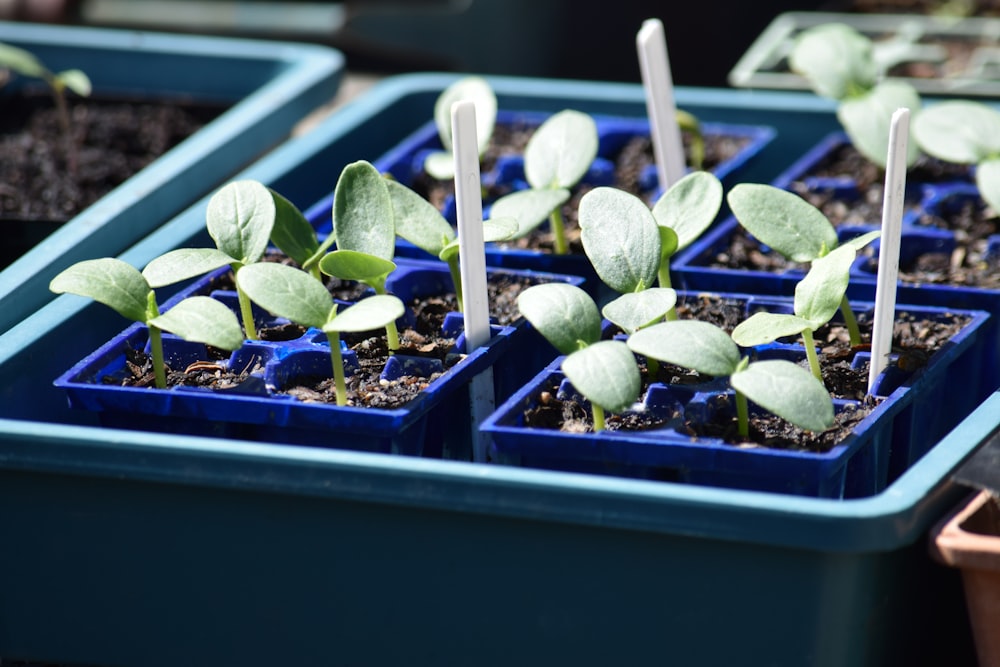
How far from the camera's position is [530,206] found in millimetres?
1278

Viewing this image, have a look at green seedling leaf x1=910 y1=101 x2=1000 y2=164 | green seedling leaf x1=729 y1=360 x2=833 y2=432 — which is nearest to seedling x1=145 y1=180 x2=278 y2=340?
green seedling leaf x1=729 y1=360 x2=833 y2=432

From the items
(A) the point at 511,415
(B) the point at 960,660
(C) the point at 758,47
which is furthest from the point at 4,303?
(C) the point at 758,47

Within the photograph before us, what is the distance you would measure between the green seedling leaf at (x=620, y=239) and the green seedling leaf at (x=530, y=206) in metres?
0.11

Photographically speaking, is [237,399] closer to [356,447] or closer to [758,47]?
[356,447]

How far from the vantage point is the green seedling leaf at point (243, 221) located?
117 cm

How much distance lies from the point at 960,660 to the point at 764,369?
0.30 m

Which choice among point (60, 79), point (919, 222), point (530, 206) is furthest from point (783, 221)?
point (60, 79)

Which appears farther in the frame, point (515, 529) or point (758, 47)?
point (758, 47)

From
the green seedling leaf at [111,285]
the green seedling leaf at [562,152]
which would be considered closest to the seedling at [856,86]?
the green seedling leaf at [562,152]

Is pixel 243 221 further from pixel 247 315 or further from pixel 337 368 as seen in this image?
pixel 337 368

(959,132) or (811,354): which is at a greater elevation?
(959,132)

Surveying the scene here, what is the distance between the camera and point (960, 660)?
1061 mm

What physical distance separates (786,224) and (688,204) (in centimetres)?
9

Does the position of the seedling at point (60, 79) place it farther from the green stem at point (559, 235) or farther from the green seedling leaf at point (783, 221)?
the green seedling leaf at point (783, 221)
